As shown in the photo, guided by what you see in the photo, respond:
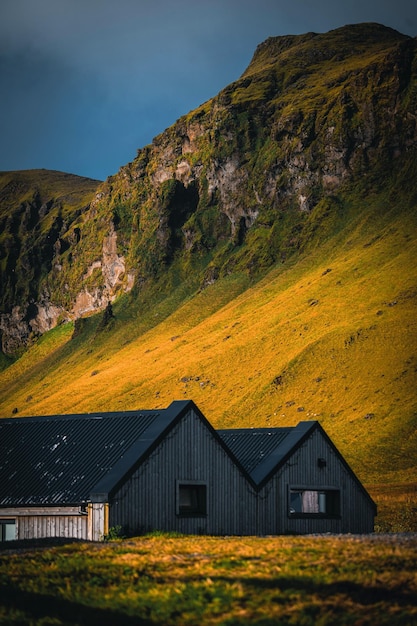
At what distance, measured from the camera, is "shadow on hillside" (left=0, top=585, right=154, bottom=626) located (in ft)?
56.4

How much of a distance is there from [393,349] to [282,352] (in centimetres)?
2986

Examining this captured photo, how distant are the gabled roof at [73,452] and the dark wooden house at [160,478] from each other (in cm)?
6

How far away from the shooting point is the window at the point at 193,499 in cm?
4031

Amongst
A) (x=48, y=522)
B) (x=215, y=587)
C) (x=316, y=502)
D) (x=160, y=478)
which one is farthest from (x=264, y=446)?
(x=215, y=587)

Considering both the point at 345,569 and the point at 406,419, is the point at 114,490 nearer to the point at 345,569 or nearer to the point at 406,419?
the point at 345,569

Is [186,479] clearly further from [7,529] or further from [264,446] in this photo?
[264,446]

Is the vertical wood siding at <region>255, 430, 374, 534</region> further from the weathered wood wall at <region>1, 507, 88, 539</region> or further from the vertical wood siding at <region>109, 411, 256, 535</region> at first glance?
the weathered wood wall at <region>1, 507, 88, 539</region>

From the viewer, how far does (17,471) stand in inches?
1618

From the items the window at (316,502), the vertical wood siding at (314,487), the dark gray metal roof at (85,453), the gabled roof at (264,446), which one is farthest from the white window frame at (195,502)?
the window at (316,502)

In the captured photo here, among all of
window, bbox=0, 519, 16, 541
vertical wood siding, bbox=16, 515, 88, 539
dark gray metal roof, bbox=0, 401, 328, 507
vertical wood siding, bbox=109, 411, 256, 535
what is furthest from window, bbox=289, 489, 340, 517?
window, bbox=0, 519, 16, 541

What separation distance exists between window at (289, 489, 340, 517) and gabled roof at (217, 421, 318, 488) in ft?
8.15

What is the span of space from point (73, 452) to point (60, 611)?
75.7ft

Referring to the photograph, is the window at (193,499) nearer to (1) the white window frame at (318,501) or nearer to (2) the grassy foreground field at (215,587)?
(1) the white window frame at (318,501)

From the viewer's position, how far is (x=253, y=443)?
48.3 m
